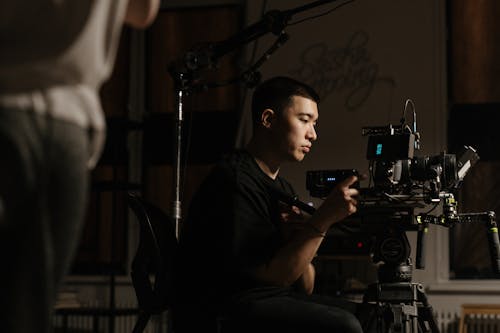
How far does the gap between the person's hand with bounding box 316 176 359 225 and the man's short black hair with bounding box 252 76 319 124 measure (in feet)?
1.36

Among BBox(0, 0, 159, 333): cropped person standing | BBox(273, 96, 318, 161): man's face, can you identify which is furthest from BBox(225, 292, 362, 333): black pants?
BBox(0, 0, 159, 333): cropped person standing

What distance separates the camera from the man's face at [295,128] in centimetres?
218

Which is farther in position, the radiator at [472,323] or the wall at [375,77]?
the wall at [375,77]

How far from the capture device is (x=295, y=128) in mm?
2201

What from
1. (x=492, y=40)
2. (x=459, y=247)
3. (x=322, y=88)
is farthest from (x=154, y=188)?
(x=492, y=40)

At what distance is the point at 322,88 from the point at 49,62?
3.46m

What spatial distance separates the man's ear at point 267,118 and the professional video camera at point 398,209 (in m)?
0.20

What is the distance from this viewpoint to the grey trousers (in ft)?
2.29

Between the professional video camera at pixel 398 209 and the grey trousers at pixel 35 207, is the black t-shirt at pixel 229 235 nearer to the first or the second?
the professional video camera at pixel 398 209

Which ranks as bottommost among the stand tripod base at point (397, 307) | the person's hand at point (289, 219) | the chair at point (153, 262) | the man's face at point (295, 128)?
the stand tripod base at point (397, 307)

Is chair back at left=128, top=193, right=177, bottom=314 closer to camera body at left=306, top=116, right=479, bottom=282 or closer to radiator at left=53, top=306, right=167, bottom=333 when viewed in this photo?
camera body at left=306, top=116, right=479, bottom=282

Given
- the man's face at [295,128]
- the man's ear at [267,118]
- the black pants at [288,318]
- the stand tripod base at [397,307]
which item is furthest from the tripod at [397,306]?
the man's ear at [267,118]

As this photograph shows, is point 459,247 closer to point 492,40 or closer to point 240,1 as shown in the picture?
point 492,40

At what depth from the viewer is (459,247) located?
396 cm
